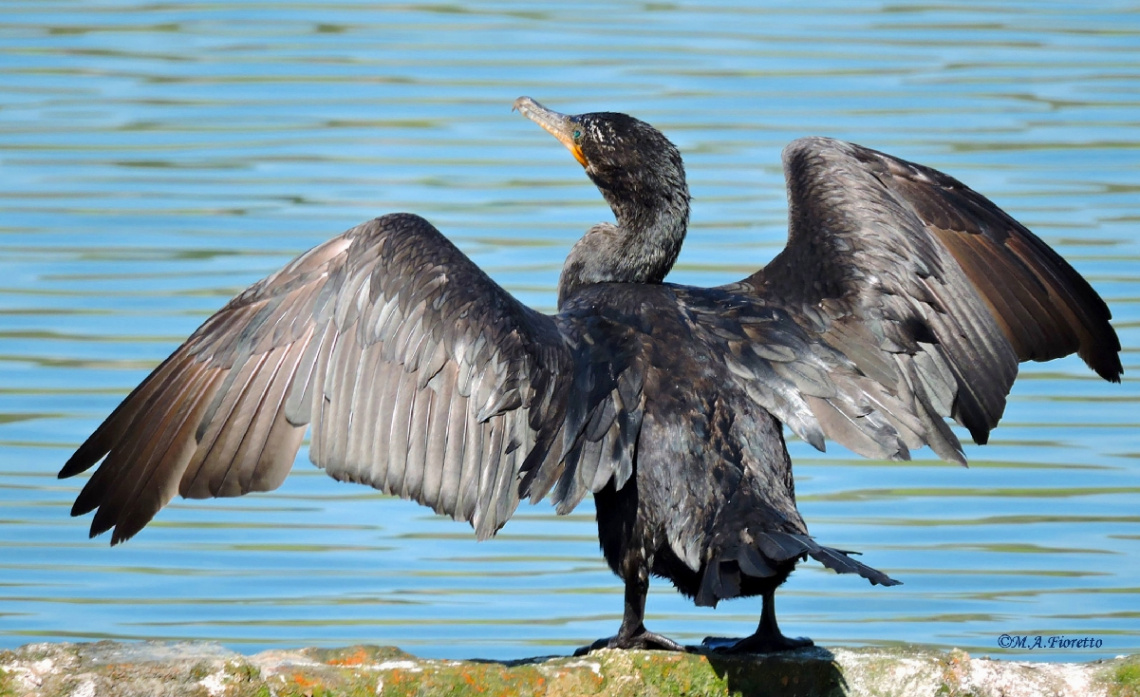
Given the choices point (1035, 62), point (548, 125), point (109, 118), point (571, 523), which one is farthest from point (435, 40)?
point (548, 125)

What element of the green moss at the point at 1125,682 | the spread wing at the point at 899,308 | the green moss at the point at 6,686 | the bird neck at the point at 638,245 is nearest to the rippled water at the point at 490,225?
the spread wing at the point at 899,308

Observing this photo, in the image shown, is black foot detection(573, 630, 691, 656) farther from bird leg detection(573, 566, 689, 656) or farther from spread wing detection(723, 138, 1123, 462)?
spread wing detection(723, 138, 1123, 462)

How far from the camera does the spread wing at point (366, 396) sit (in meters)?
5.66

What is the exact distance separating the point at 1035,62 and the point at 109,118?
7577 mm

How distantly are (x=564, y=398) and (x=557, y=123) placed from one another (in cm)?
179

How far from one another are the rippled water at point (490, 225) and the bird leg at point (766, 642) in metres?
1.89

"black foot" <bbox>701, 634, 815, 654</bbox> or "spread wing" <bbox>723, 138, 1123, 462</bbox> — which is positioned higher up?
"spread wing" <bbox>723, 138, 1123, 462</bbox>

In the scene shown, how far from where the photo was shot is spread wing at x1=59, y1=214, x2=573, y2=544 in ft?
18.6

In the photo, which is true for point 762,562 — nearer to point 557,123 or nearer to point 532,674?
point 532,674

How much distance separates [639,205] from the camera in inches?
266

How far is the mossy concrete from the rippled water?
2320mm

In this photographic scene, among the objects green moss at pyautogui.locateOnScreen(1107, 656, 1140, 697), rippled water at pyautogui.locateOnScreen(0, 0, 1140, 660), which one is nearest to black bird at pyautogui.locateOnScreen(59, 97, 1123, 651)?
green moss at pyautogui.locateOnScreen(1107, 656, 1140, 697)

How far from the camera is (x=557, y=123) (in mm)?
7238

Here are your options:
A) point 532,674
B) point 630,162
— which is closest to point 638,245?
point 630,162
